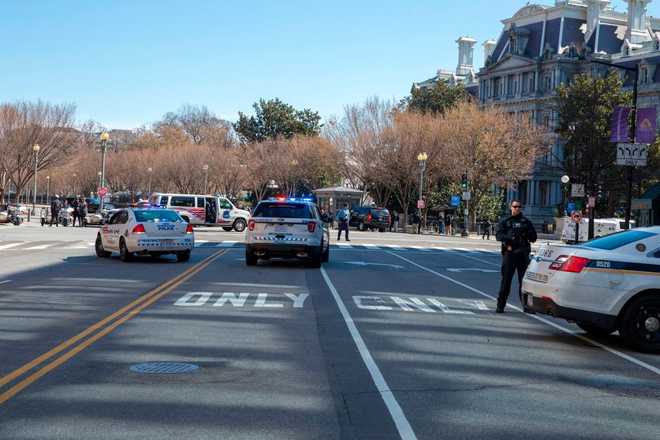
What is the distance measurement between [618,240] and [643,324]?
3.89ft

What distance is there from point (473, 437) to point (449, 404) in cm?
113

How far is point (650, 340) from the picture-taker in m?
11.5

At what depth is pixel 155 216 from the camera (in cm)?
2589

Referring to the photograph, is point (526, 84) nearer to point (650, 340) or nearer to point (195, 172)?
point (195, 172)

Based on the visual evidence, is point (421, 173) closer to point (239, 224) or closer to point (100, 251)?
point (239, 224)

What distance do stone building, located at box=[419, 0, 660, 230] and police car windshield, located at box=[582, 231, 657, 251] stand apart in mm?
74284

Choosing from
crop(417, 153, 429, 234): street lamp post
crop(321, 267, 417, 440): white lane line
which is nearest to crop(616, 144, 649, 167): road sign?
crop(321, 267, 417, 440): white lane line

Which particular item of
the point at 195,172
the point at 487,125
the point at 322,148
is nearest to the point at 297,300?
the point at 487,125

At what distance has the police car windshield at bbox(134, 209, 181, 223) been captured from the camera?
2550cm

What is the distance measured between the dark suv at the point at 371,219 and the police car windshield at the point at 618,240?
181ft

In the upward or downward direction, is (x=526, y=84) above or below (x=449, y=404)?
above

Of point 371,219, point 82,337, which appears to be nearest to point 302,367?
point 82,337

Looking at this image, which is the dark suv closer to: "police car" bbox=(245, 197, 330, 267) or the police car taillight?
"police car" bbox=(245, 197, 330, 267)

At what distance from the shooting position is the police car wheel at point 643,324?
11.5 m
